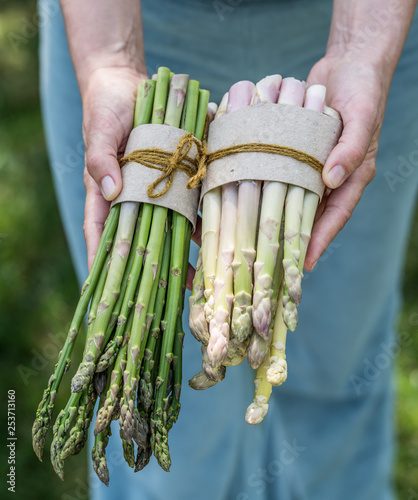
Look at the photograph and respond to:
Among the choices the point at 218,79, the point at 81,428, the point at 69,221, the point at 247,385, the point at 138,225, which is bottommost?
the point at 81,428

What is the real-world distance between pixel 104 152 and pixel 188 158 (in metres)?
0.23

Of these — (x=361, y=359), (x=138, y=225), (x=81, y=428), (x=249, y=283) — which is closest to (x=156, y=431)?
(x=81, y=428)

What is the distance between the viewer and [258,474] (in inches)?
106

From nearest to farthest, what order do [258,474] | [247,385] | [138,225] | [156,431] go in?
1. [156,431]
2. [138,225]
3. [247,385]
4. [258,474]

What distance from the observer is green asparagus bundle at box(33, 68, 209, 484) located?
4.92 ft

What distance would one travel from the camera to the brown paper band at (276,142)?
1569mm

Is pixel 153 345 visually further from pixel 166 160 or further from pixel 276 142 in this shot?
pixel 276 142

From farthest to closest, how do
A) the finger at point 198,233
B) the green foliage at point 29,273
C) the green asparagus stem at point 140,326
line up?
the green foliage at point 29,273 → the finger at point 198,233 → the green asparagus stem at point 140,326

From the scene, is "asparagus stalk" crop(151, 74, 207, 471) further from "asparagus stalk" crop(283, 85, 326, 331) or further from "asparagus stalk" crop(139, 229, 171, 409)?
"asparagus stalk" crop(283, 85, 326, 331)

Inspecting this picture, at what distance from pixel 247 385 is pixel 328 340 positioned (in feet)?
1.35

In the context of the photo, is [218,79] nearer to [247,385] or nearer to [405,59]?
[405,59]

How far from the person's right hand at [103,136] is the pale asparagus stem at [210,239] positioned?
251 millimetres

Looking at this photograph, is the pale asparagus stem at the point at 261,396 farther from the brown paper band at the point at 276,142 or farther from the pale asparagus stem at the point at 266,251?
the brown paper band at the point at 276,142

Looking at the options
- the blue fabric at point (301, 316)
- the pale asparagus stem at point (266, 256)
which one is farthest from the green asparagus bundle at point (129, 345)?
the blue fabric at point (301, 316)
